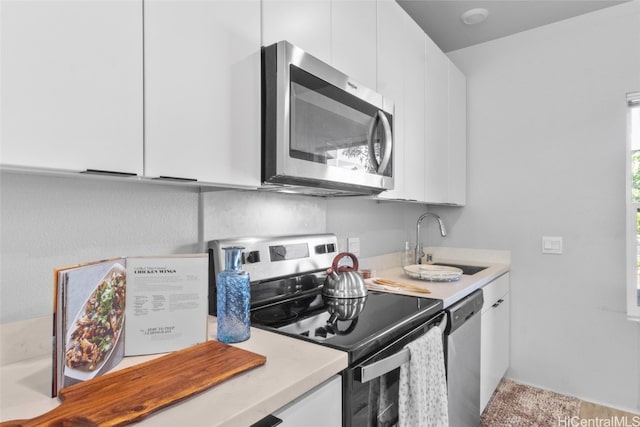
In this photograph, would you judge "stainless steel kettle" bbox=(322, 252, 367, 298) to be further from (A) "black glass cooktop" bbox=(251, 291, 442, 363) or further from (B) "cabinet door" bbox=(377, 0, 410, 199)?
(B) "cabinet door" bbox=(377, 0, 410, 199)

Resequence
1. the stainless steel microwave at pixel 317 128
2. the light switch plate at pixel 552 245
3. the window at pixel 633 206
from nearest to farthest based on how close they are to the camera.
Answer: the stainless steel microwave at pixel 317 128 < the window at pixel 633 206 < the light switch plate at pixel 552 245

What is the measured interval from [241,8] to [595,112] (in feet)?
7.85

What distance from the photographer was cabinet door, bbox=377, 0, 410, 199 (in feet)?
5.56

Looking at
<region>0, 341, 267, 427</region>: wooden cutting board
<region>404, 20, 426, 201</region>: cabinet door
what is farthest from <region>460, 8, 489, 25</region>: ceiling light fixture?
<region>0, 341, 267, 427</region>: wooden cutting board

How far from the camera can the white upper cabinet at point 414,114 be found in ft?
6.31

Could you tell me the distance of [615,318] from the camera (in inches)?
88.1

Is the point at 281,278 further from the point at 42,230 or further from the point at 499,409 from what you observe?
the point at 499,409

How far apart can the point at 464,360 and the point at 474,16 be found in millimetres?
2140

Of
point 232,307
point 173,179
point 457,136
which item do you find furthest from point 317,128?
point 457,136

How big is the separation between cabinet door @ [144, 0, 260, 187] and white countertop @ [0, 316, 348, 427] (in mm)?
491

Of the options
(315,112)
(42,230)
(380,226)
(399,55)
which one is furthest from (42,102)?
(380,226)

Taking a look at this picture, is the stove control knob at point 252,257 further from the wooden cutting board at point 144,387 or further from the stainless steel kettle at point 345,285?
the wooden cutting board at point 144,387

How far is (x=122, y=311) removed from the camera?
86cm

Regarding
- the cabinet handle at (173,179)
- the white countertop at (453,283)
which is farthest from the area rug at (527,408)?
the cabinet handle at (173,179)
